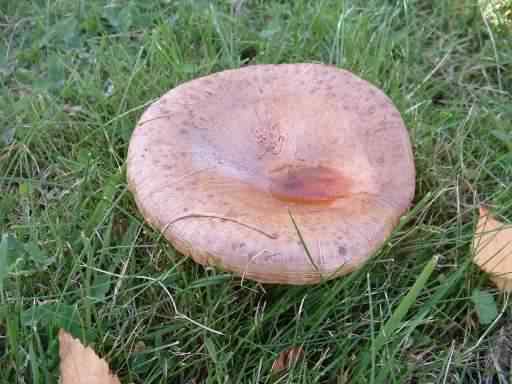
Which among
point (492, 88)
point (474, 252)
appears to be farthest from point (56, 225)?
point (492, 88)

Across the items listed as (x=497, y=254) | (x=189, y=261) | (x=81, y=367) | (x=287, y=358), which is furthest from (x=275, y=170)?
(x=81, y=367)

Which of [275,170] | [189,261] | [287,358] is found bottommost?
[287,358]

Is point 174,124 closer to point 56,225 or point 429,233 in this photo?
point 56,225

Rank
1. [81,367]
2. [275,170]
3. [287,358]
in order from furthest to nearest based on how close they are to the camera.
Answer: [275,170], [287,358], [81,367]

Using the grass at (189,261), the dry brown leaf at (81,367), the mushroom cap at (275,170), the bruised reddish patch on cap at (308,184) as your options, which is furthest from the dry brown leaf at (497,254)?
the dry brown leaf at (81,367)

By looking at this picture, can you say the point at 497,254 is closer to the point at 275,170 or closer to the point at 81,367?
the point at 275,170

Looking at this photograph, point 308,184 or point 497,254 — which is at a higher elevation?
point 308,184
